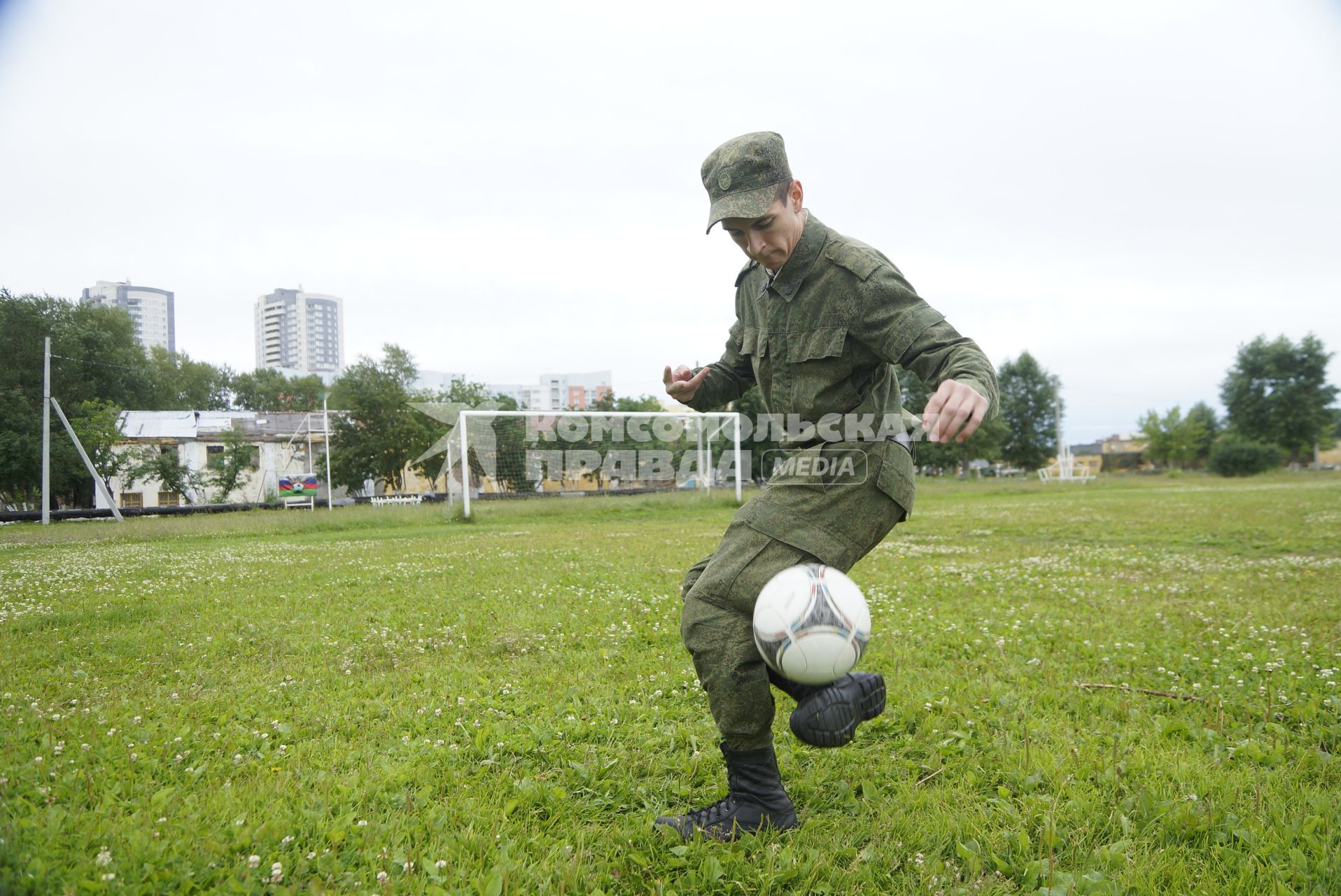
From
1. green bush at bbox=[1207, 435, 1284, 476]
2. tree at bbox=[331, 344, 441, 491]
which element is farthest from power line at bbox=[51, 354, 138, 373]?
green bush at bbox=[1207, 435, 1284, 476]

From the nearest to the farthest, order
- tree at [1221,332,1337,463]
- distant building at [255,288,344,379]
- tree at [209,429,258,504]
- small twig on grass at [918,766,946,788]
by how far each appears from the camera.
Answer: small twig on grass at [918,766,946,788]
tree at [209,429,258,504]
distant building at [255,288,344,379]
tree at [1221,332,1337,463]

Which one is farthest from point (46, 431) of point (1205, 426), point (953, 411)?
point (1205, 426)

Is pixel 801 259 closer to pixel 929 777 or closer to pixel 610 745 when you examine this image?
pixel 929 777

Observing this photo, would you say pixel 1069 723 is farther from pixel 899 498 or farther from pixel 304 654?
pixel 304 654

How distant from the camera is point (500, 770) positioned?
3.59m

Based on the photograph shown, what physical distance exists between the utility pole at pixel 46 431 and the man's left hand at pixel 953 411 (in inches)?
347

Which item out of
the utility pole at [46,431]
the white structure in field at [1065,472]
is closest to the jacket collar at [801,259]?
the utility pole at [46,431]

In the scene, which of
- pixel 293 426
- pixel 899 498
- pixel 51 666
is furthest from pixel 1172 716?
pixel 293 426

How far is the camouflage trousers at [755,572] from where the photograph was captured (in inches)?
114

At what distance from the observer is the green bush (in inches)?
2382

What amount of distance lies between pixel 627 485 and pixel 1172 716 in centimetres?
3149

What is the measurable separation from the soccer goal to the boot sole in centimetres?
2135

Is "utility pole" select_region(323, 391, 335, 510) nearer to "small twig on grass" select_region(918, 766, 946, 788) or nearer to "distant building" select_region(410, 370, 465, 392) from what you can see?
"distant building" select_region(410, 370, 465, 392)

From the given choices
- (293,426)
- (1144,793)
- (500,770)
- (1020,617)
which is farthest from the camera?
(293,426)
